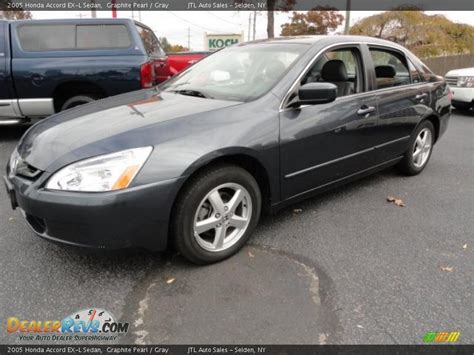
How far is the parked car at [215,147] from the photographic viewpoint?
7.43 ft

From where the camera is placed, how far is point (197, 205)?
2.51 m

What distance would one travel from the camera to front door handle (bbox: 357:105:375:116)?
3504 mm

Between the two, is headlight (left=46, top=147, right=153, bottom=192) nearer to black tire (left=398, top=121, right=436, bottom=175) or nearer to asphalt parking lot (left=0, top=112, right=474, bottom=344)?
asphalt parking lot (left=0, top=112, right=474, bottom=344)

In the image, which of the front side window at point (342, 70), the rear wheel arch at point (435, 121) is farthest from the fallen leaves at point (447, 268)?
the rear wheel arch at point (435, 121)

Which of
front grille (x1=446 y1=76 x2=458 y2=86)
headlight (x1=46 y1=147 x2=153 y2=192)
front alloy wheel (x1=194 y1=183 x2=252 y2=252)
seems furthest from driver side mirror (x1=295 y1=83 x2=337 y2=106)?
front grille (x1=446 y1=76 x2=458 y2=86)

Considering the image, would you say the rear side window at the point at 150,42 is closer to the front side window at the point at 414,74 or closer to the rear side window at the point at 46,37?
the rear side window at the point at 46,37

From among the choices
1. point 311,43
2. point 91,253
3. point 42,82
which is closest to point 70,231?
point 91,253

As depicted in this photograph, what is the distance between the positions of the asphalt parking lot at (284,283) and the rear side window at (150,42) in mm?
3665

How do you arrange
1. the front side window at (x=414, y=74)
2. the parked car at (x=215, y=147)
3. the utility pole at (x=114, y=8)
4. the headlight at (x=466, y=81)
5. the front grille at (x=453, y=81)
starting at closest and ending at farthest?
the parked car at (x=215, y=147)
the front side window at (x=414, y=74)
the headlight at (x=466, y=81)
the front grille at (x=453, y=81)
the utility pole at (x=114, y=8)

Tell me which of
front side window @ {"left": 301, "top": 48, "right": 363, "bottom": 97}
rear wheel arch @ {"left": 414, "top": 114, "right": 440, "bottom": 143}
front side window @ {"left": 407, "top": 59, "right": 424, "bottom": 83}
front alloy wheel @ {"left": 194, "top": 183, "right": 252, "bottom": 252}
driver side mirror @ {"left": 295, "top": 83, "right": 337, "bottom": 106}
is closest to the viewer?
front alloy wheel @ {"left": 194, "top": 183, "right": 252, "bottom": 252}

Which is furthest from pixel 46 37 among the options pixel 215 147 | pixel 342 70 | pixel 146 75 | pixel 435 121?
pixel 435 121

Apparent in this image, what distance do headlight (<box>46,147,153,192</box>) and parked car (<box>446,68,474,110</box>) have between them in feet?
29.9

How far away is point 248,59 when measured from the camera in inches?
139

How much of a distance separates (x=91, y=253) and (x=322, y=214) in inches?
80.9
